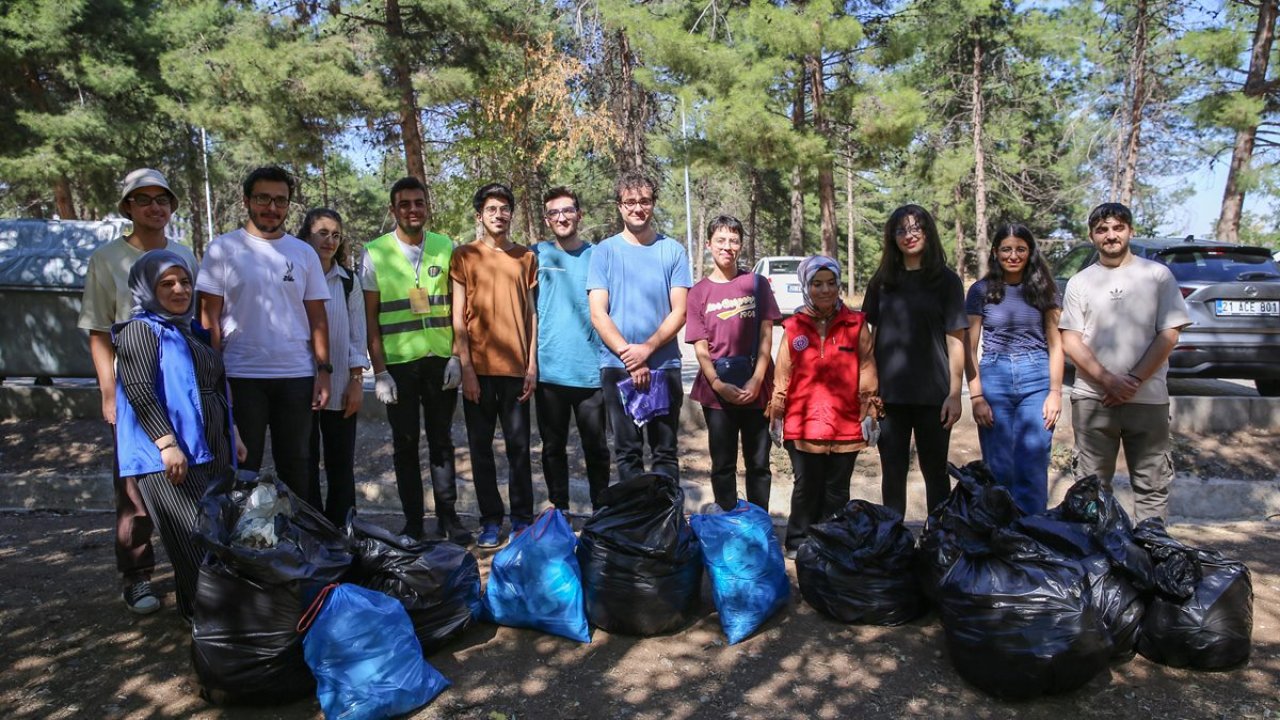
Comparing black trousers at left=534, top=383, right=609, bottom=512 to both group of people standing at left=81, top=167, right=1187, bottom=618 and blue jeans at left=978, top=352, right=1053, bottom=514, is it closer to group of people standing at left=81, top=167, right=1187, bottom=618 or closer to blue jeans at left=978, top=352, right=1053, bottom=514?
group of people standing at left=81, top=167, right=1187, bottom=618

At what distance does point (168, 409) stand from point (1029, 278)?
12.7 feet

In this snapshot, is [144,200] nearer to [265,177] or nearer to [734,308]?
[265,177]

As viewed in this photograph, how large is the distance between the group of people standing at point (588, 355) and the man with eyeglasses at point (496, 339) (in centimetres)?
1

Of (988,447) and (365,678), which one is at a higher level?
(988,447)

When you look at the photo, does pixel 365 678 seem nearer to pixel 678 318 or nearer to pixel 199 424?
pixel 199 424

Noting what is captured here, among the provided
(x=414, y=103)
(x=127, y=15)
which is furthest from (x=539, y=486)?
(x=127, y=15)

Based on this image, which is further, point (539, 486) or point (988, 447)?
point (539, 486)

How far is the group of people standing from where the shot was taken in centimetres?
362

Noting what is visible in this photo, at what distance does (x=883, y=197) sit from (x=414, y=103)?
108ft

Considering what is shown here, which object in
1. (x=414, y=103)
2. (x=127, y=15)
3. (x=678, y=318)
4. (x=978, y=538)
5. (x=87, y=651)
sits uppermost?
(x=127, y=15)

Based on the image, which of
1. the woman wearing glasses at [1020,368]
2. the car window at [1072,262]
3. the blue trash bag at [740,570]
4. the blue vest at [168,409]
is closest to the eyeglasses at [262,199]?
the blue vest at [168,409]

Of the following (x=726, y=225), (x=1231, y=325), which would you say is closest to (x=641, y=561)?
(x=726, y=225)

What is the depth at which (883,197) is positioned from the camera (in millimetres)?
40812

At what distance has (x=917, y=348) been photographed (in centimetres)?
385
